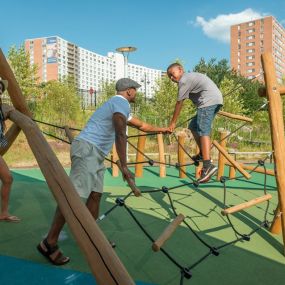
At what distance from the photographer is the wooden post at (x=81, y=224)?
1.29m

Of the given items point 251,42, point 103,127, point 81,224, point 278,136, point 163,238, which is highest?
point 251,42

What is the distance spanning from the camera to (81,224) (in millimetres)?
1468

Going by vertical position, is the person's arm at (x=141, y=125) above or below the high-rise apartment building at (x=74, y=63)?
below

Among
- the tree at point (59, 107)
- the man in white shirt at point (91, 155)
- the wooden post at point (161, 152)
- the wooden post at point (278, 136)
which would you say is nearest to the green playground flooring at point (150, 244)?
the man in white shirt at point (91, 155)

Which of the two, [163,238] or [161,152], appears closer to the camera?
[163,238]

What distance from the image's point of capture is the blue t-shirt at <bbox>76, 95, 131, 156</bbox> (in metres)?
2.98

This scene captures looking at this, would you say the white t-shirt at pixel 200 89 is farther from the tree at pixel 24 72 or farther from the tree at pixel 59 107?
the tree at pixel 24 72

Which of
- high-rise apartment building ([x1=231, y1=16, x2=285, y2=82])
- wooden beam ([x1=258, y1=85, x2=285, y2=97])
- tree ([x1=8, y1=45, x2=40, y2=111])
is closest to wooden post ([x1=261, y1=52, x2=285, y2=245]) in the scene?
wooden beam ([x1=258, y1=85, x2=285, y2=97])

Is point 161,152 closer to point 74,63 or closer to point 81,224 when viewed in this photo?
point 81,224

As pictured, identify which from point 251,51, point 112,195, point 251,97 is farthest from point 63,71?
point 112,195

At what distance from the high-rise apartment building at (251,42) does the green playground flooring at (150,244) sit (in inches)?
3654

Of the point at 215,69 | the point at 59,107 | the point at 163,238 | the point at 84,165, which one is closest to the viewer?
the point at 163,238

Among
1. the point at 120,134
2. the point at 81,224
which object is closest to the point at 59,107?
the point at 120,134

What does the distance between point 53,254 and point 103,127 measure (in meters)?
1.14
